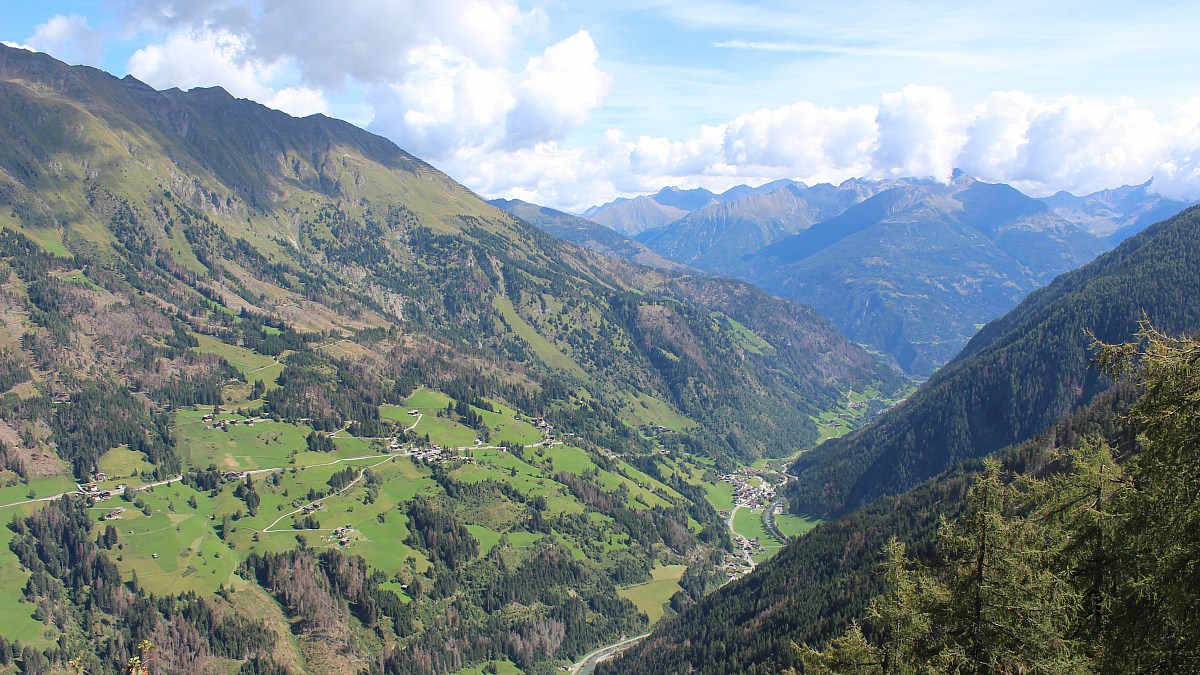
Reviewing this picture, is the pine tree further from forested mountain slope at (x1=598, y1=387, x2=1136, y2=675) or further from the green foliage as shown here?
forested mountain slope at (x1=598, y1=387, x2=1136, y2=675)

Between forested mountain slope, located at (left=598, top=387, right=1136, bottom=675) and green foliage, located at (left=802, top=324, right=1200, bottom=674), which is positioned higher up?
green foliage, located at (left=802, top=324, right=1200, bottom=674)

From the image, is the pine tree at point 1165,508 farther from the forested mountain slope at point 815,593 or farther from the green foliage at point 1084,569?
the forested mountain slope at point 815,593

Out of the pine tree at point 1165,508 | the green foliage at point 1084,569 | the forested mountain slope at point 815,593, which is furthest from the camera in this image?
the forested mountain slope at point 815,593

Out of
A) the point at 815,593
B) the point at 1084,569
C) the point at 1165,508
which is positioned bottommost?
the point at 815,593

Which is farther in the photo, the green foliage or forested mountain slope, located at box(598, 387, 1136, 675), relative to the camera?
forested mountain slope, located at box(598, 387, 1136, 675)

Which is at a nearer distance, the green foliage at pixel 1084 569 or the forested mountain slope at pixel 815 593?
the green foliage at pixel 1084 569

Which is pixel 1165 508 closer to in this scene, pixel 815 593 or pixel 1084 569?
pixel 1084 569

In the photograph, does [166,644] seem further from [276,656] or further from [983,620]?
[983,620]

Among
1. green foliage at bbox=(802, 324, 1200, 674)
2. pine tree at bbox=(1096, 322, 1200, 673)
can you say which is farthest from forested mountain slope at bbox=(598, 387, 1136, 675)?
pine tree at bbox=(1096, 322, 1200, 673)

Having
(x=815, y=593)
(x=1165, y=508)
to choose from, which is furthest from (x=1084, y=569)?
(x=815, y=593)

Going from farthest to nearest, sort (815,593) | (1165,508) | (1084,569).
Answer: (815,593)
(1084,569)
(1165,508)

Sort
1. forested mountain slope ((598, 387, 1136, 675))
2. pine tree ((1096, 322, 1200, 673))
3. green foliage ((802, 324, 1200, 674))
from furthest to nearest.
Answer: forested mountain slope ((598, 387, 1136, 675)) → green foliage ((802, 324, 1200, 674)) → pine tree ((1096, 322, 1200, 673))

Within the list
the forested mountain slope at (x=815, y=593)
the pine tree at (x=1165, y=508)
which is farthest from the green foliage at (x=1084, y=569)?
the forested mountain slope at (x=815, y=593)

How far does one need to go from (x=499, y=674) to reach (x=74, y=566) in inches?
4470
